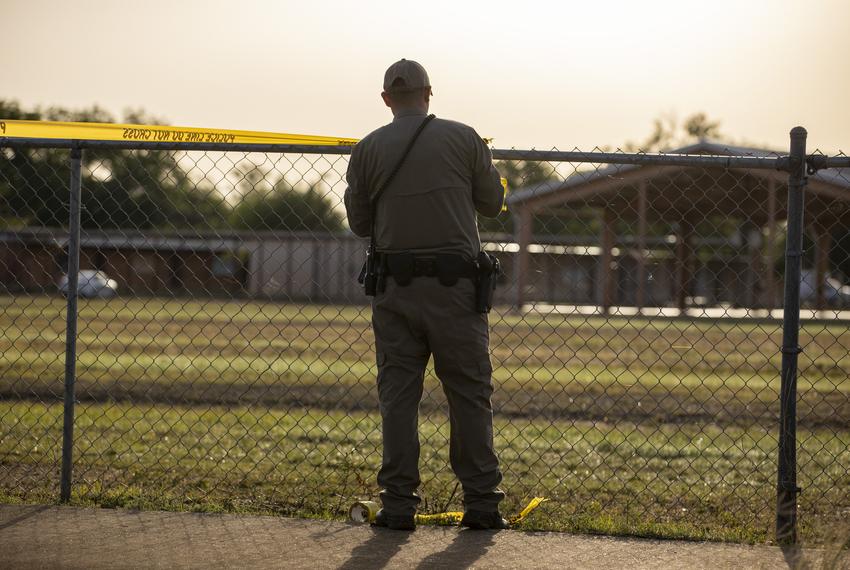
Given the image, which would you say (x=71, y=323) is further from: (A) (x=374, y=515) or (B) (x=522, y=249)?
(B) (x=522, y=249)

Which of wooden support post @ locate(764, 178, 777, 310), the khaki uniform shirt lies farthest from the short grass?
wooden support post @ locate(764, 178, 777, 310)

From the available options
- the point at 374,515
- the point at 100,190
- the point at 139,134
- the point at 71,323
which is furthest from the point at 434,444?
the point at 100,190

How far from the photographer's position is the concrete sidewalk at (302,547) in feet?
13.6

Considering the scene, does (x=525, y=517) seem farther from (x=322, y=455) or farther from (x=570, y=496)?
(x=322, y=455)

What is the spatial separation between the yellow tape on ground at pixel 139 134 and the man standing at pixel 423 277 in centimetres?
59

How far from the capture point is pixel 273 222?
7181cm

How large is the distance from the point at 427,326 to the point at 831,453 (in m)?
3.91

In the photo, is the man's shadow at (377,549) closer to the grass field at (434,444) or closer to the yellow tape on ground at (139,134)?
the grass field at (434,444)

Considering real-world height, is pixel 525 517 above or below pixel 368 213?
below

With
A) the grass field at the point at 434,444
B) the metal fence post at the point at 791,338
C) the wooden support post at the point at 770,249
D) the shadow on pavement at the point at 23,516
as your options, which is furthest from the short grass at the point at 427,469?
the wooden support post at the point at 770,249

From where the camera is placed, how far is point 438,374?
4672 millimetres

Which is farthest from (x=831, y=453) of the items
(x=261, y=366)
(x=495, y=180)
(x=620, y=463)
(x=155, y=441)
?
(x=261, y=366)

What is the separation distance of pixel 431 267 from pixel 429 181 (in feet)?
1.23

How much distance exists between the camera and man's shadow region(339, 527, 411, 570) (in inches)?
163
